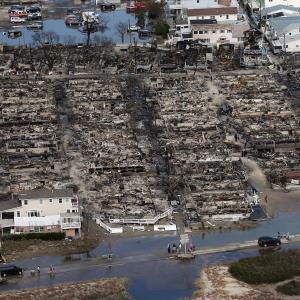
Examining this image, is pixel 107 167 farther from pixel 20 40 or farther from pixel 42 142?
pixel 20 40

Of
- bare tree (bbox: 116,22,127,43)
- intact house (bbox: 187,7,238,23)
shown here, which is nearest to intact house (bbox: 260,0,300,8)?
intact house (bbox: 187,7,238,23)

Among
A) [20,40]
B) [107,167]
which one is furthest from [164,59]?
[107,167]

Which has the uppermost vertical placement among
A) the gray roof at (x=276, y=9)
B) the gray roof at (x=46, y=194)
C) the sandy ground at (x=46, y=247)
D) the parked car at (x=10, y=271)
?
the gray roof at (x=276, y=9)

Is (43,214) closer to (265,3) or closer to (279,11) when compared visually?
(279,11)

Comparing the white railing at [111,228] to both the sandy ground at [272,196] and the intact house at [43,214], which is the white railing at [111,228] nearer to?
the intact house at [43,214]

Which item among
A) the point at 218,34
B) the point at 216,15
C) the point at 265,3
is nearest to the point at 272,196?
the point at 218,34

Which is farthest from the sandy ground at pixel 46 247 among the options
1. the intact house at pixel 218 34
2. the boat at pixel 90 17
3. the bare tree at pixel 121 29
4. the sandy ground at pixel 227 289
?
the boat at pixel 90 17

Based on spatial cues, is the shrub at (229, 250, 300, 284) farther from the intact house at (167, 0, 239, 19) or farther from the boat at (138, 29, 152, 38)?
the intact house at (167, 0, 239, 19)
